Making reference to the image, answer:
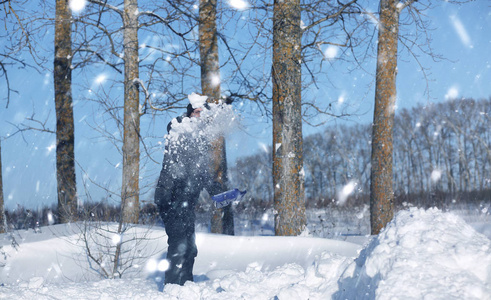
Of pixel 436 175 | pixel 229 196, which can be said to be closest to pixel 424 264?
pixel 229 196

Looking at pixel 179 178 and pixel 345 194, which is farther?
pixel 345 194

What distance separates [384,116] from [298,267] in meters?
4.41

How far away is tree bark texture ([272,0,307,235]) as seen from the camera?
5.15m

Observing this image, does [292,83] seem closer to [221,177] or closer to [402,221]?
[221,177]

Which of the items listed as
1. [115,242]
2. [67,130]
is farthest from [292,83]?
[67,130]

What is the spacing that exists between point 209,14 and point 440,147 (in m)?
30.4

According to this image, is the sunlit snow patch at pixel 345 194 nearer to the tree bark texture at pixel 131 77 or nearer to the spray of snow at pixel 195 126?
the tree bark texture at pixel 131 77

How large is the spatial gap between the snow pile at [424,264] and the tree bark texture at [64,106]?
23.0 ft

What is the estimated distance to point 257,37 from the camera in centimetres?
520

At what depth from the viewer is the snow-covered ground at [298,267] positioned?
74.0 inches

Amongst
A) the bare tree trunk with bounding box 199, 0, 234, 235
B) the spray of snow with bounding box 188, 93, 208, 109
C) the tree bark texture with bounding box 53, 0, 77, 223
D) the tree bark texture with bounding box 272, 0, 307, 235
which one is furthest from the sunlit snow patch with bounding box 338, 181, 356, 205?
the spray of snow with bounding box 188, 93, 208, 109

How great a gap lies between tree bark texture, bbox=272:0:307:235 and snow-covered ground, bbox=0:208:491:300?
1.48 ft

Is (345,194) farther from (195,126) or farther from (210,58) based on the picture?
(195,126)

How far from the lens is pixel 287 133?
5.19 meters
